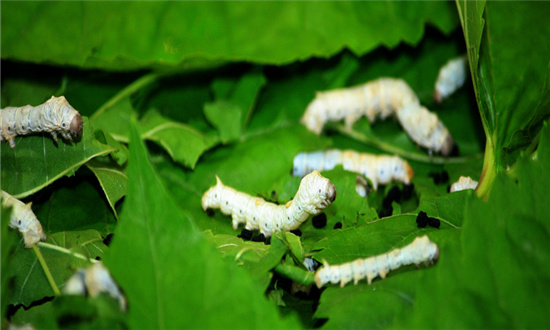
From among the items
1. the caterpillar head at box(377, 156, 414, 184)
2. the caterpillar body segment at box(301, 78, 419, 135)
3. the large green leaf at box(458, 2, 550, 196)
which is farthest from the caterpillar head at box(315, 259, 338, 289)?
the caterpillar body segment at box(301, 78, 419, 135)

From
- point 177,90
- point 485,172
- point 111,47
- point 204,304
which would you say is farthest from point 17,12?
point 485,172

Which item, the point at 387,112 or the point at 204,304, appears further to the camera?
the point at 387,112

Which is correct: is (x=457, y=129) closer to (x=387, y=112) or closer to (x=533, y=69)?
(x=387, y=112)

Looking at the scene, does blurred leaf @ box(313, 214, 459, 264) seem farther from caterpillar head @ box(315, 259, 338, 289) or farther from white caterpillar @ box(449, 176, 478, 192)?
white caterpillar @ box(449, 176, 478, 192)

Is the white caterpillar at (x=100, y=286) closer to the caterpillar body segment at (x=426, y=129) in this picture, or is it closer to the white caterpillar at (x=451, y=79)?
the caterpillar body segment at (x=426, y=129)

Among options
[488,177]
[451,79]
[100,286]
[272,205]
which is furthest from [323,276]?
[451,79]

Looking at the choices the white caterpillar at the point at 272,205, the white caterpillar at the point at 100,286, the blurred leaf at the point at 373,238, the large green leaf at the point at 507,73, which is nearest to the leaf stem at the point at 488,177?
the large green leaf at the point at 507,73

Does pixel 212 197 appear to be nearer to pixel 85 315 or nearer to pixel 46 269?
pixel 46 269
